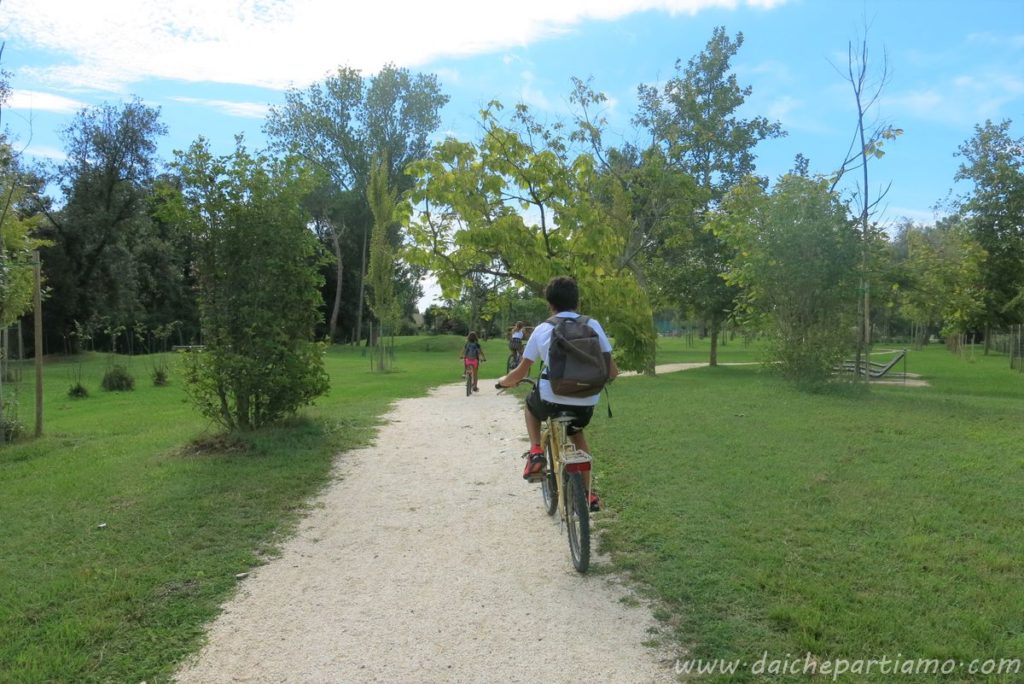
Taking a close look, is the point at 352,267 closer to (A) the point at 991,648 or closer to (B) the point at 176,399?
(B) the point at 176,399

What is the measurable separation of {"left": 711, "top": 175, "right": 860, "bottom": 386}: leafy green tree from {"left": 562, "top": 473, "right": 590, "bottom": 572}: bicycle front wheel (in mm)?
11048

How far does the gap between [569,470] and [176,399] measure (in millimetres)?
13954

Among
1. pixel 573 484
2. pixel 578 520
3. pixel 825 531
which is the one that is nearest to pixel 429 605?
pixel 578 520

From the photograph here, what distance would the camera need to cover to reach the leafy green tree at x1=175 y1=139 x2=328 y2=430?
27.8 feet

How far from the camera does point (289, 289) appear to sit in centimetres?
877

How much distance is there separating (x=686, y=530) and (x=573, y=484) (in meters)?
1.15

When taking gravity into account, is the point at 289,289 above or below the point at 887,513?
above

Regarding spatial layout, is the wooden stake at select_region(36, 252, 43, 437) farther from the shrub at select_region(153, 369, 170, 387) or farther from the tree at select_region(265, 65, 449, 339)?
the tree at select_region(265, 65, 449, 339)

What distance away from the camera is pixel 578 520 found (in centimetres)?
436

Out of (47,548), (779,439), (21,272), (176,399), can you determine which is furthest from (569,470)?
(176,399)

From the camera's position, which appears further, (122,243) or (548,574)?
(122,243)

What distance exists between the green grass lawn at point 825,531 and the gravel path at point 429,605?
427 millimetres

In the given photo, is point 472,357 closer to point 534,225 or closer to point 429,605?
point 534,225

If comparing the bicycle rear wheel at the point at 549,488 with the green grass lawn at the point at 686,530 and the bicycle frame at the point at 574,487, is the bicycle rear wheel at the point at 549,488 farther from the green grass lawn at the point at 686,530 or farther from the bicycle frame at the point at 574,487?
the green grass lawn at the point at 686,530
